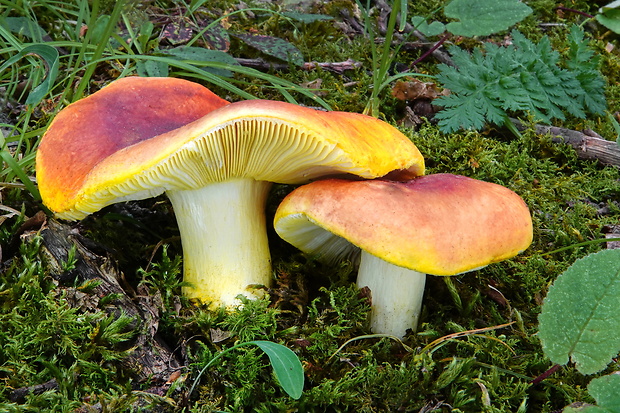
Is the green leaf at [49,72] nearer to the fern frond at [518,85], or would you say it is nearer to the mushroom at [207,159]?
the mushroom at [207,159]

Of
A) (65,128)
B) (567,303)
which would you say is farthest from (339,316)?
(65,128)

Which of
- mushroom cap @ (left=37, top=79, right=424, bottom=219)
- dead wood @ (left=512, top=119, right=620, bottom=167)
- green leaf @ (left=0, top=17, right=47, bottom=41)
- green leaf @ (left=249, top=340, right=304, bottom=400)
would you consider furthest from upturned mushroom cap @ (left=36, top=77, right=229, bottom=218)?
dead wood @ (left=512, top=119, right=620, bottom=167)

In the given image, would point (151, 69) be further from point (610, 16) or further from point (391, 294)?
point (610, 16)

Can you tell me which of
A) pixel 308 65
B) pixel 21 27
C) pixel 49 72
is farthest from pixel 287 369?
pixel 21 27

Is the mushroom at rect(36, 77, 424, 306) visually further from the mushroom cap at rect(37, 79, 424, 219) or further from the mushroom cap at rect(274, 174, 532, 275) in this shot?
the mushroom cap at rect(274, 174, 532, 275)

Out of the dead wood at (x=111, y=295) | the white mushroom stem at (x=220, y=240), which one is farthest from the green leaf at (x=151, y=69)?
the dead wood at (x=111, y=295)
